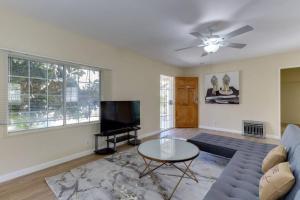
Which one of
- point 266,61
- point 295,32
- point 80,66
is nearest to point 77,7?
point 80,66

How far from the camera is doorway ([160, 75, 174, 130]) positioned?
608 centimetres

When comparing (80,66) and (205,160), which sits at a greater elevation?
(80,66)

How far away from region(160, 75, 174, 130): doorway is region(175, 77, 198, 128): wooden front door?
197mm

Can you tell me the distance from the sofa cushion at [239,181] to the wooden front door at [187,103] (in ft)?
13.8

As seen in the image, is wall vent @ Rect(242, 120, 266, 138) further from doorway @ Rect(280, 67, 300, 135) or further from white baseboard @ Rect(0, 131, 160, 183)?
white baseboard @ Rect(0, 131, 160, 183)

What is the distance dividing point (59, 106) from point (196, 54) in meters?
3.73

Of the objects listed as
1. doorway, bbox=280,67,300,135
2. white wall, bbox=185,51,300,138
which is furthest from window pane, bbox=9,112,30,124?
doorway, bbox=280,67,300,135

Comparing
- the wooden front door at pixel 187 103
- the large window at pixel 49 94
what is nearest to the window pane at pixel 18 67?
Answer: the large window at pixel 49 94

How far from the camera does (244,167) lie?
1.97m

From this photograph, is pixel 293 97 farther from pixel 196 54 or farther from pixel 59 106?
pixel 59 106

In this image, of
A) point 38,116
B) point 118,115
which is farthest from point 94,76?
point 38,116

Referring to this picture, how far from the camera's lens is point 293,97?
280 inches

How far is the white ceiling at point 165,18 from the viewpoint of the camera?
221 centimetres

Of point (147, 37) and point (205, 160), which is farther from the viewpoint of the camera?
point (147, 37)
